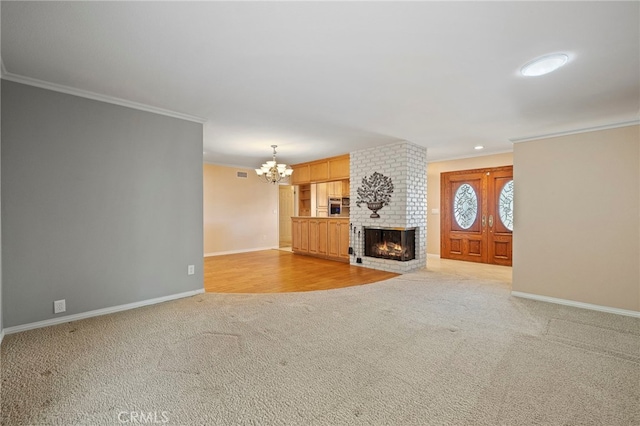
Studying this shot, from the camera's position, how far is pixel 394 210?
232 inches

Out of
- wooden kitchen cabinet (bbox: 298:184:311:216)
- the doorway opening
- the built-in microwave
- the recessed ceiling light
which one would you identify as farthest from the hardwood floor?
the recessed ceiling light

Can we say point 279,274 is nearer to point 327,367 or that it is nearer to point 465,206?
point 327,367

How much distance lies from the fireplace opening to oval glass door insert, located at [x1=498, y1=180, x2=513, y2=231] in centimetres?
217

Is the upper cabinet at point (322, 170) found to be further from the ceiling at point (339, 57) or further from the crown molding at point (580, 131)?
the crown molding at point (580, 131)

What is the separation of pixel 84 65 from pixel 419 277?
17.7 feet

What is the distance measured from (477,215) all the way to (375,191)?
2687mm

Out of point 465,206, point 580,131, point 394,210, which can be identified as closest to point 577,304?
point 580,131

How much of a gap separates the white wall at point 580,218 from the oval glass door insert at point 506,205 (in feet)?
7.97

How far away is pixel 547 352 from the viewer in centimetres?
255

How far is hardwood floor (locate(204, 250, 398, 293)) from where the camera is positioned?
4645mm

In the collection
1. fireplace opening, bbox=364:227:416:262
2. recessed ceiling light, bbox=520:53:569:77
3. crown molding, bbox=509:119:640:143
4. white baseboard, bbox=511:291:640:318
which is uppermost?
recessed ceiling light, bbox=520:53:569:77

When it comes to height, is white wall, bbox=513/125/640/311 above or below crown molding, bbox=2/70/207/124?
below

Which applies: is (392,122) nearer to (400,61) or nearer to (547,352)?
(400,61)

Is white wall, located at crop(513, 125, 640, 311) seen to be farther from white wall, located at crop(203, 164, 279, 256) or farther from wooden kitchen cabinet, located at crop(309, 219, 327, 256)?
white wall, located at crop(203, 164, 279, 256)
